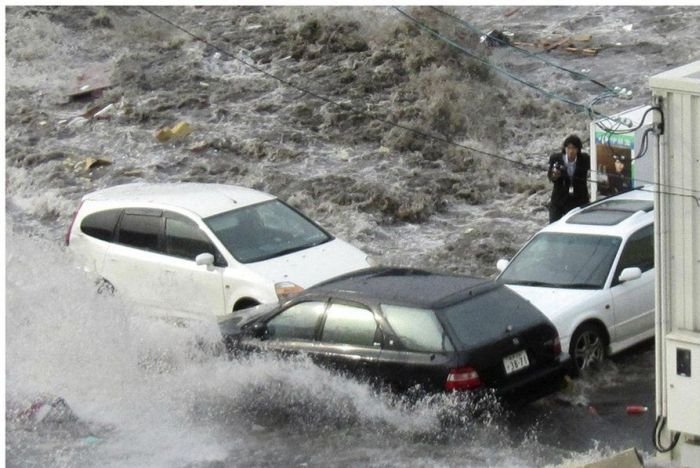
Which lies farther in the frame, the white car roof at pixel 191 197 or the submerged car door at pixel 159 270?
the white car roof at pixel 191 197

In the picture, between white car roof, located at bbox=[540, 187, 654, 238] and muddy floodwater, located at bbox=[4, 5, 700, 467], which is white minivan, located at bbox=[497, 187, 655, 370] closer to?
white car roof, located at bbox=[540, 187, 654, 238]

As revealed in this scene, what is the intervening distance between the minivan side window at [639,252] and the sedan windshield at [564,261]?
0.10 meters

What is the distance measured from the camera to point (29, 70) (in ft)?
80.0

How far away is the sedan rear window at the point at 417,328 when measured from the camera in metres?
10.2

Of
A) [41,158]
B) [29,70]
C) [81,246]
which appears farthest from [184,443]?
[29,70]

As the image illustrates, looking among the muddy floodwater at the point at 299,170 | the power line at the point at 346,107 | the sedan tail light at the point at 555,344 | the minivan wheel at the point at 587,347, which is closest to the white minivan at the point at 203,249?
the muddy floodwater at the point at 299,170

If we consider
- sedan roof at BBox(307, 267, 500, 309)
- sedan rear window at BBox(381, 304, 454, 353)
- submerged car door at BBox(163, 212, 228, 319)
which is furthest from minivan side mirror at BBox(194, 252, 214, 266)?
sedan rear window at BBox(381, 304, 454, 353)

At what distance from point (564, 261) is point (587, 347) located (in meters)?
1.12

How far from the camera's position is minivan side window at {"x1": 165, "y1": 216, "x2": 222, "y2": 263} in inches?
517

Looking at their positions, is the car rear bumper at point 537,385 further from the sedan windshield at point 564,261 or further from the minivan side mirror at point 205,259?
the minivan side mirror at point 205,259

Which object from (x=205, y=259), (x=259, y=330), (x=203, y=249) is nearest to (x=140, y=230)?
(x=203, y=249)

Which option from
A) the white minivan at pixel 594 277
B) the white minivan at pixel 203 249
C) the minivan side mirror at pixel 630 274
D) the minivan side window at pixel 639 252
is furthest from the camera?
the white minivan at pixel 203 249

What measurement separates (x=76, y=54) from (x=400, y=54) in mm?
6699

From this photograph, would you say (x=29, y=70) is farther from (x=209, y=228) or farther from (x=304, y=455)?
(x=304, y=455)
